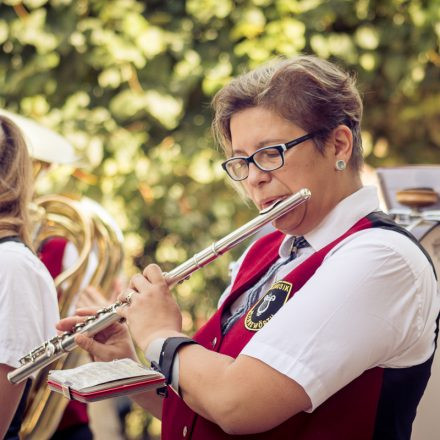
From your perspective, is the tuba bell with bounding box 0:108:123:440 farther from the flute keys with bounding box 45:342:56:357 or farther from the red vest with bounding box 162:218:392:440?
the red vest with bounding box 162:218:392:440

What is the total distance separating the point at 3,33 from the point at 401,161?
2.13 meters

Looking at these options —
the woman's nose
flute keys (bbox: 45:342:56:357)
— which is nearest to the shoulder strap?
the woman's nose

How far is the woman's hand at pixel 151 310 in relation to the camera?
5.22 feet

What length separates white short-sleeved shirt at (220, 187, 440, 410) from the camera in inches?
55.6

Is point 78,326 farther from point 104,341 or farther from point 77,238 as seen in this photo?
point 77,238

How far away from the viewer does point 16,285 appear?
2.05 metres

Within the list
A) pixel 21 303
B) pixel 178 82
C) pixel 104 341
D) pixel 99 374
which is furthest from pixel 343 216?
pixel 178 82

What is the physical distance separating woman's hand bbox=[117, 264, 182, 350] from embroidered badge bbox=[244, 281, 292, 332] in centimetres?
15

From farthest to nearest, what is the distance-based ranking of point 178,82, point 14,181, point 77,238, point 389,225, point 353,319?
1. point 178,82
2. point 77,238
3. point 14,181
4. point 389,225
5. point 353,319

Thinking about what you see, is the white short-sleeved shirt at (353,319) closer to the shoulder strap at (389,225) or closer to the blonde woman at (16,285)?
the shoulder strap at (389,225)

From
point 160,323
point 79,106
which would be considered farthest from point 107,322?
point 79,106

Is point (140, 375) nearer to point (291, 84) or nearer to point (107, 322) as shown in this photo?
point (107, 322)

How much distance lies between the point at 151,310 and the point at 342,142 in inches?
20.6

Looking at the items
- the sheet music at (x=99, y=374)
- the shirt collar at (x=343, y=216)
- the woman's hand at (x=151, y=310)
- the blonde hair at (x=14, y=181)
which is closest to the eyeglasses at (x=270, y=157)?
the shirt collar at (x=343, y=216)
